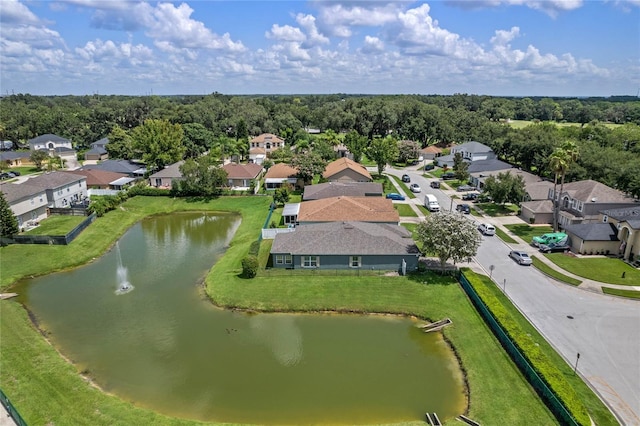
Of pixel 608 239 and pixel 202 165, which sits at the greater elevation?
pixel 202 165

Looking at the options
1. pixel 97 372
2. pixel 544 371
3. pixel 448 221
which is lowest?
pixel 97 372

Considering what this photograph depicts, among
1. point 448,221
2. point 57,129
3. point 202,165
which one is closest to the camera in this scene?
point 448,221

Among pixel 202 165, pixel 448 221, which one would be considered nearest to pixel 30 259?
pixel 202 165

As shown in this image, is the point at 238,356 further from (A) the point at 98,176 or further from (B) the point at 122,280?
(A) the point at 98,176

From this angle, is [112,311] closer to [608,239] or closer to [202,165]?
[202,165]

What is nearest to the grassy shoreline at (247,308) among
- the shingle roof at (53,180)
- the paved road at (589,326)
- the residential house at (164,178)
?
the paved road at (589,326)

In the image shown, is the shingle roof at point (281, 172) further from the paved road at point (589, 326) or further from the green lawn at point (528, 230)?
the paved road at point (589, 326)

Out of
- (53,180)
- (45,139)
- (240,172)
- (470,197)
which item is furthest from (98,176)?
(470,197)
